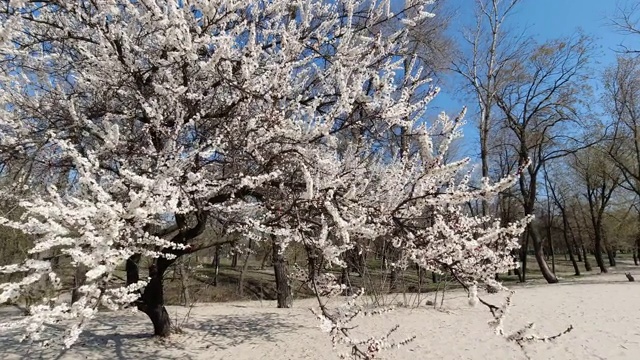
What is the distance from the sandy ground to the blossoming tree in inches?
93.5

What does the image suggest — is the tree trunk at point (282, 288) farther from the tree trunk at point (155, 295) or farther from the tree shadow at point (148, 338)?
the tree trunk at point (155, 295)

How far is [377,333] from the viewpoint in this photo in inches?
360

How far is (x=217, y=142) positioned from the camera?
3.94 meters

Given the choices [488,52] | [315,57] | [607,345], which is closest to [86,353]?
[315,57]

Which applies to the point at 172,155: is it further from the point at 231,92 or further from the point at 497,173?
the point at 497,173

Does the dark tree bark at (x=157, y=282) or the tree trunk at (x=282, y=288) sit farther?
the tree trunk at (x=282, y=288)

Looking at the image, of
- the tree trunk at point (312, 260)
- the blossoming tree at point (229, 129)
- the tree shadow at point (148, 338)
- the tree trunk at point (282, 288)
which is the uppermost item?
the blossoming tree at point (229, 129)

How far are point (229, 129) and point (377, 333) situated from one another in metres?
6.37

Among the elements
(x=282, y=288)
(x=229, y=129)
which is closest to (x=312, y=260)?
(x=229, y=129)

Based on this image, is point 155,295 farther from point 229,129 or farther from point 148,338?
point 229,129

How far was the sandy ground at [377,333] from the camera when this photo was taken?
291 inches

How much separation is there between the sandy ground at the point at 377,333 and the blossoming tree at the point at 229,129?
237cm

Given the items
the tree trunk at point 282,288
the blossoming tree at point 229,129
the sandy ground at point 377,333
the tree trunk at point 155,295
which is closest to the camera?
the blossoming tree at point 229,129

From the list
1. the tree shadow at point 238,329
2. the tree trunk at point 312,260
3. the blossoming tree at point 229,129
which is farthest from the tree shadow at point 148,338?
the tree trunk at point 312,260
